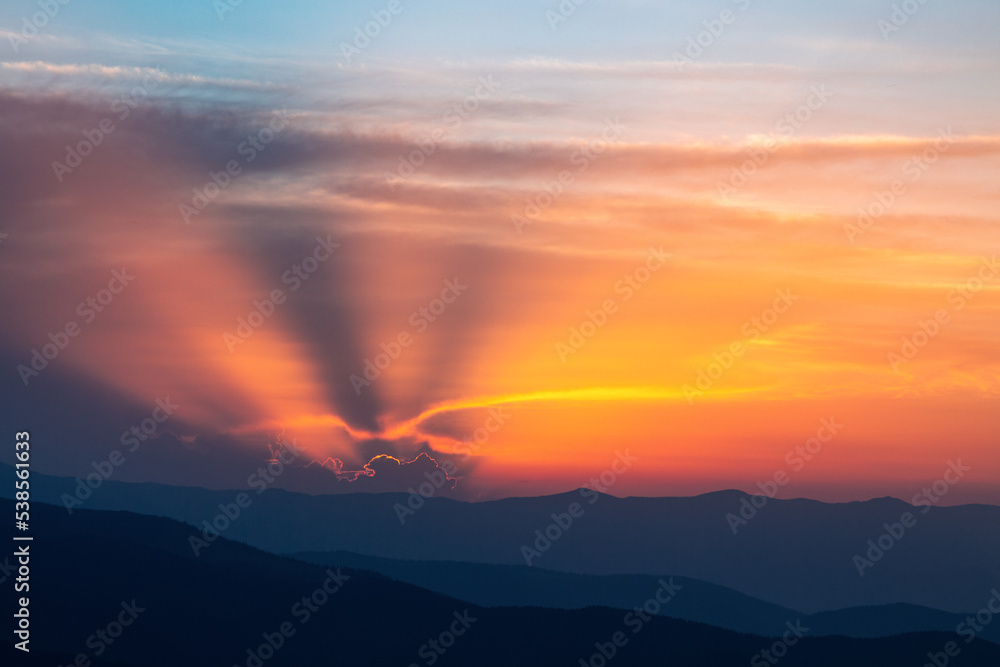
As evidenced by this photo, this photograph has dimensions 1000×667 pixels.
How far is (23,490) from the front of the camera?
248ft

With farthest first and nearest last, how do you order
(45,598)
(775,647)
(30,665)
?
1. (775,647)
2. (45,598)
3. (30,665)

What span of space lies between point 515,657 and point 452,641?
12.7 meters

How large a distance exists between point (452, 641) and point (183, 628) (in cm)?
5234

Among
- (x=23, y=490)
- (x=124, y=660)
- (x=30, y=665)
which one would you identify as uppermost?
(x=23, y=490)

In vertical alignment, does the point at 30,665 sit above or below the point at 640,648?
above

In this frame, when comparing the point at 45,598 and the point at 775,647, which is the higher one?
the point at 45,598

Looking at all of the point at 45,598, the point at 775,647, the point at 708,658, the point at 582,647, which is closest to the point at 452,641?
the point at 582,647

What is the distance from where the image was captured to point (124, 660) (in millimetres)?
174375

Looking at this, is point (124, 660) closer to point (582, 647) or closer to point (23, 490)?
point (582, 647)

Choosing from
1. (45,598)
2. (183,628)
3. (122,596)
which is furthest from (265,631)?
(45,598)

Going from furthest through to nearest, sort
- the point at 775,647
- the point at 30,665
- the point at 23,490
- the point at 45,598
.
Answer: the point at 775,647
the point at 45,598
the point at 30,665
the point at 23,490

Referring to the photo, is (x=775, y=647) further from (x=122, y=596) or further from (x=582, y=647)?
(x=122, y=596)

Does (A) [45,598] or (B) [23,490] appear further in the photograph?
(A) [45,598]

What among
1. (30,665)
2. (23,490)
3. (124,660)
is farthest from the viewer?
(124,660)
